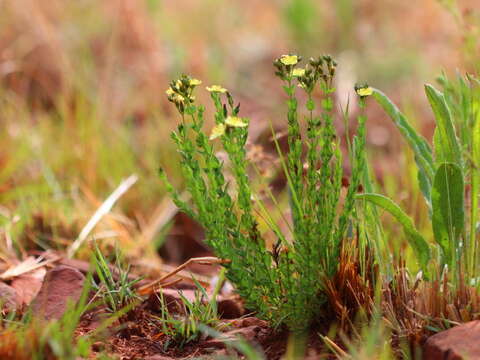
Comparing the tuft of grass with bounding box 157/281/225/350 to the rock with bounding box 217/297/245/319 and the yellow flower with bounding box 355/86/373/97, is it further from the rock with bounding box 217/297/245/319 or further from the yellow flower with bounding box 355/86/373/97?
the yellow flower with bounding box 355/86/373/97

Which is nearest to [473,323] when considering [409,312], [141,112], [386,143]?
[409,312]

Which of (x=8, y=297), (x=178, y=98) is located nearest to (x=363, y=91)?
(x=178, y=98)

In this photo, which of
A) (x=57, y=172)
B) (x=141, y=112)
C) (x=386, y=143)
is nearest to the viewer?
(x=57, y=172)

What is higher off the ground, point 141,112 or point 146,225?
point 141,112

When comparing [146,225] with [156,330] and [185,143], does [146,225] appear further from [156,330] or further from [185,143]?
[185,143]

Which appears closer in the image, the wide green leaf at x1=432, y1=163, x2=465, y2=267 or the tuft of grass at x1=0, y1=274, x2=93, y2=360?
the tuft of grass at x1=0, y1=274, x2=93, y2=360

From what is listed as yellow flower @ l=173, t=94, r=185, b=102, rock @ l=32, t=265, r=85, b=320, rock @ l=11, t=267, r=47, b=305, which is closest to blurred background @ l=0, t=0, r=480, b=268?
rock @ l=11, t=267, r=47, b=305
